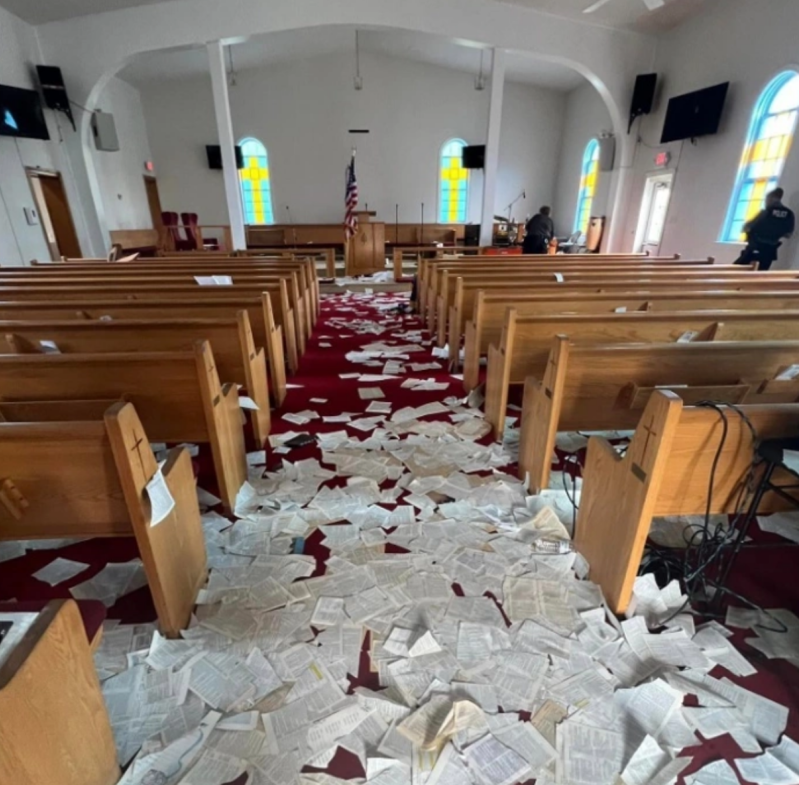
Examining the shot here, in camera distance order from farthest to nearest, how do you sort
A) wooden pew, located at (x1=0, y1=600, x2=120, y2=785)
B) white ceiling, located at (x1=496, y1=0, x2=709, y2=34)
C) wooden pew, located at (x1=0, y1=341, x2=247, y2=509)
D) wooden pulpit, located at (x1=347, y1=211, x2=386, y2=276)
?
wooden pulpit, located at (x1=347, y1=211, x2=386, y2=276), white ceiling, located at (x1=496, y1=0, x2=709, y2=34), wooden pew, located at (x1=0, y1=341, x2=247, y2=509), wooden pew, located at (x1=0, y1=600, x2=120, y2=785)

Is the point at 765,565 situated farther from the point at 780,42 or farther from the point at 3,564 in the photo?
the point at 780,42

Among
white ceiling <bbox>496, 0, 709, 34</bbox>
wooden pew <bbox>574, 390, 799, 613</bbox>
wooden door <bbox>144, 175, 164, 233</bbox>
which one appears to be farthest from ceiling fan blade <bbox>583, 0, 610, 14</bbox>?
wooden door <bbox>144, 175, 164, 233</bbox>

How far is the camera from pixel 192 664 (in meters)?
Answer: 1.26

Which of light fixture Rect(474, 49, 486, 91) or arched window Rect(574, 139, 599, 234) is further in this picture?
light fixture Rect(474, 49, 486, 91)

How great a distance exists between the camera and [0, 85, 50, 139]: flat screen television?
6590 millimetres

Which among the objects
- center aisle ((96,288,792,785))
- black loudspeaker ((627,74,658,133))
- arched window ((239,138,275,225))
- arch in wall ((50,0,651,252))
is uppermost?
arch in wall ((50,0,651,252))

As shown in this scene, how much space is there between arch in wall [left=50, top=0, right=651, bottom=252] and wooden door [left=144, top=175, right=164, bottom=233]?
4.17 metres

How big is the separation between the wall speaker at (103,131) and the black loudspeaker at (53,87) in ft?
1.35

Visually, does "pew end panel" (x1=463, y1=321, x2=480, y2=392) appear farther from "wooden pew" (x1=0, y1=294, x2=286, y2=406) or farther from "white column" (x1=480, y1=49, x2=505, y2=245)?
"white column" (x1=480, y1=49, x2=505, y2=245)

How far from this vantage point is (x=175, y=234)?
9.27m

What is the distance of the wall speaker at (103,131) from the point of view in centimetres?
774

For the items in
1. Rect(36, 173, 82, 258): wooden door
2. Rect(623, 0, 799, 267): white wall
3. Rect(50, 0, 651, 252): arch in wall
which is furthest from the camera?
Rect(36, 173, 82, 258): wooden door

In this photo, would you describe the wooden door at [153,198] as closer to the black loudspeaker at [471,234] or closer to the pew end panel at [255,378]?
the black loudspeaker at [471,234]


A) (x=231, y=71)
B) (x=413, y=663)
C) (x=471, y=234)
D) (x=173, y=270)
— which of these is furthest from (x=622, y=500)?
(x=231, y=71)
